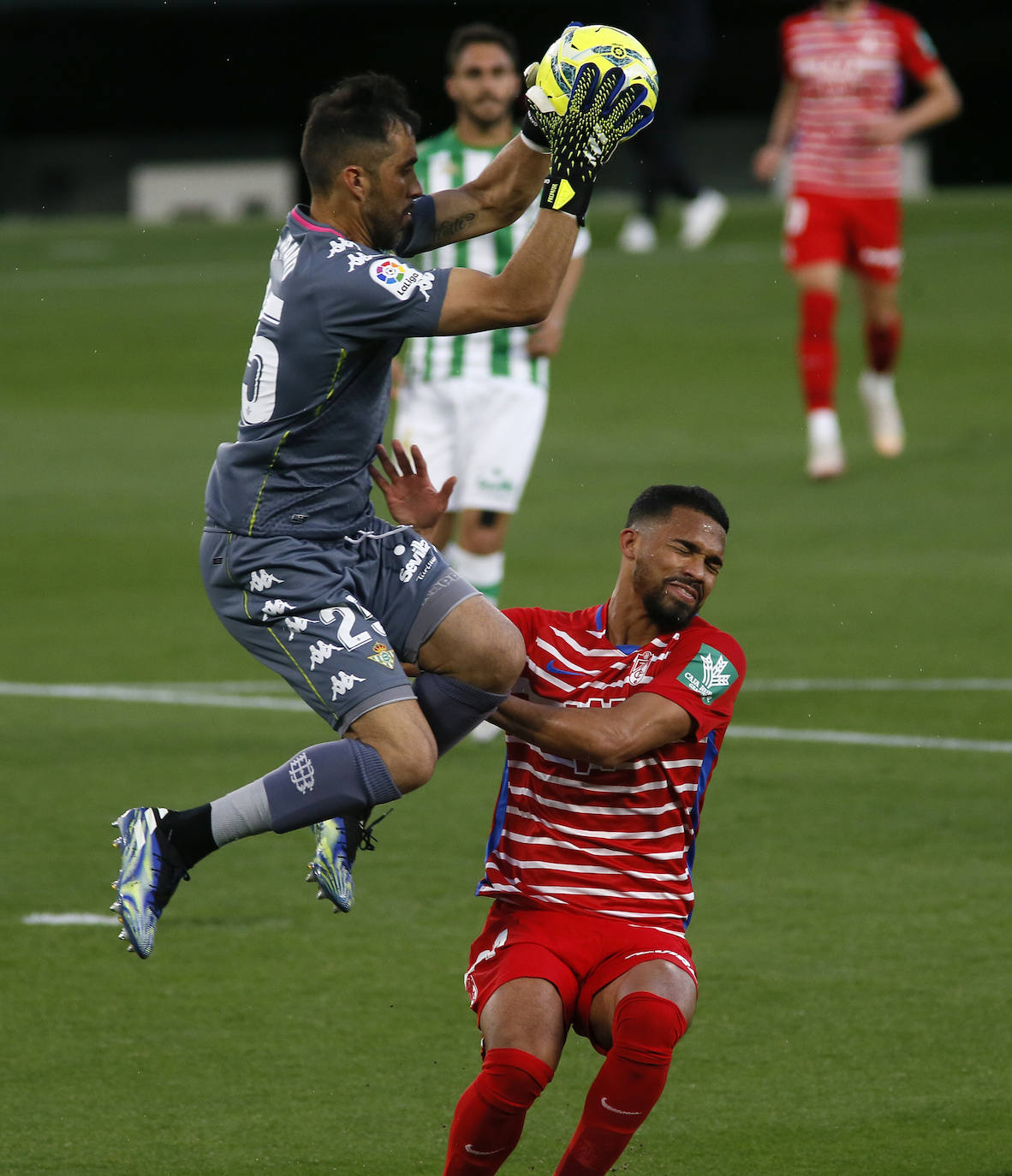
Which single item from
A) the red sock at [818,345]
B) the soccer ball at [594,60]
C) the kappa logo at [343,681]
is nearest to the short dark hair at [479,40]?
the soccer ball at [594,60]

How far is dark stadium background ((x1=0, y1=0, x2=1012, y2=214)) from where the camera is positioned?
1383 inches

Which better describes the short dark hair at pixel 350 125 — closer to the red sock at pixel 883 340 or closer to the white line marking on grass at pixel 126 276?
the red sock at pixel 883 340

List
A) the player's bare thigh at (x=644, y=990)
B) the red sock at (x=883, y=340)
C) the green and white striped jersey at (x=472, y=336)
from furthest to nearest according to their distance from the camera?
1. the red sock at (x=883, y=340)
2. the green and white striped jersey at (x=472, y=336)
3. the player's bare thigh at (x=644, y=990)

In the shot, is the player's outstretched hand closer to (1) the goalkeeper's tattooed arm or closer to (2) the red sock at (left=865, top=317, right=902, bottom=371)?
(1) the goalkeeper's tattooed arm

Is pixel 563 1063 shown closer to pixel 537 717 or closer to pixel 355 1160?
pixel 355 1160

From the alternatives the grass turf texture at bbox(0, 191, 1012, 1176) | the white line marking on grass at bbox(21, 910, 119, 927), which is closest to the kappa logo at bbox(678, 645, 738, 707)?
the grass turf texture at bbox(0, 191, 1012, 1176)

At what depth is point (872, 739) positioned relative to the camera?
9352mm

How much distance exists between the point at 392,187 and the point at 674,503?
40.1 inches

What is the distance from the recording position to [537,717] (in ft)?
16.4

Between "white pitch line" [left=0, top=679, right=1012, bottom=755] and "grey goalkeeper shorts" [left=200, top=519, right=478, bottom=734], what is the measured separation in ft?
13.8

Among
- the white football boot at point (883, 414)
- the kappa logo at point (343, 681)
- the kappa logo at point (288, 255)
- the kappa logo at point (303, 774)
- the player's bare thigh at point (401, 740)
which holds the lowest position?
the white football boot at point (883, 414)

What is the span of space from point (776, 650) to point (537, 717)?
6222 millimetres

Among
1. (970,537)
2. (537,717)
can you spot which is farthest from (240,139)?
(537,717)

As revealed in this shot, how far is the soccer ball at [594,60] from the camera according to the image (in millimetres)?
4887
